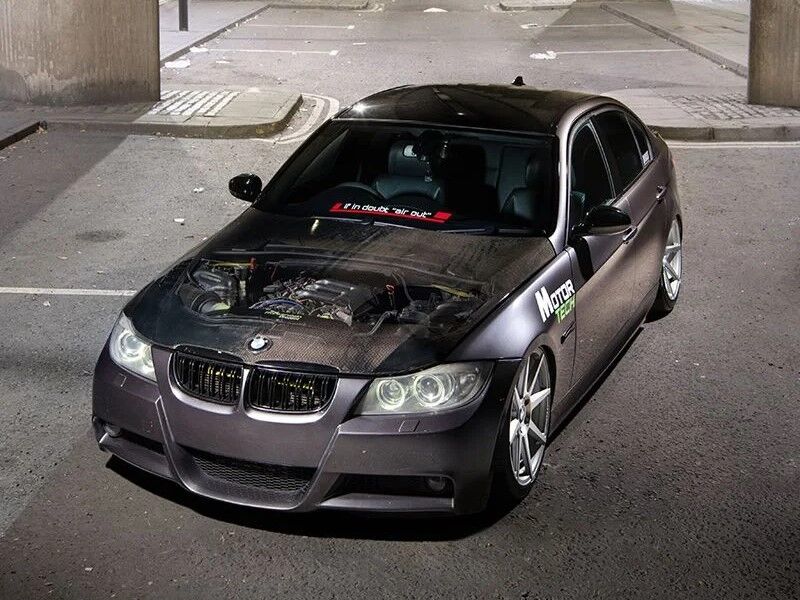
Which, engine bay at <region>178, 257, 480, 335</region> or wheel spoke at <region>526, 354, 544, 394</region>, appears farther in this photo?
wheel spoke at <region>526, 354, 544, 394</region>

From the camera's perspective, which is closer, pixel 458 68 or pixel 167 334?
pixel 167 334

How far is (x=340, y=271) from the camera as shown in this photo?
18.7ft

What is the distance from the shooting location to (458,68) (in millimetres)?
20391

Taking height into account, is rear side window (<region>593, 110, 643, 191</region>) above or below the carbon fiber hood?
above

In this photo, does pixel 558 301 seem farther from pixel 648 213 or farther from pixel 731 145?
pixel 731 145

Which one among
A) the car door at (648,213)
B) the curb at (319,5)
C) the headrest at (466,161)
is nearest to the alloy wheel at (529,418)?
the headrest at (466,161)

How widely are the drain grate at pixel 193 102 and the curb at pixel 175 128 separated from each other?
59 centimetres

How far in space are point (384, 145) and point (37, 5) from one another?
926 cm

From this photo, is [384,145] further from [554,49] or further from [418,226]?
[554,49]

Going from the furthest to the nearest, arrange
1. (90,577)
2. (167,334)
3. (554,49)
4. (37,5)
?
(554,49)
(37,5)
(167,334)
(90,577)

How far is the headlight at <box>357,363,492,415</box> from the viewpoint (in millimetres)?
4859

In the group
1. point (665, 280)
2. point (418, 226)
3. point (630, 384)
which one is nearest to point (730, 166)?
point (665, 280)

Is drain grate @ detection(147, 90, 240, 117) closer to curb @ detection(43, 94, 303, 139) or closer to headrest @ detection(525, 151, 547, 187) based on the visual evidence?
curb @ detection(43, 94, 303, 139)

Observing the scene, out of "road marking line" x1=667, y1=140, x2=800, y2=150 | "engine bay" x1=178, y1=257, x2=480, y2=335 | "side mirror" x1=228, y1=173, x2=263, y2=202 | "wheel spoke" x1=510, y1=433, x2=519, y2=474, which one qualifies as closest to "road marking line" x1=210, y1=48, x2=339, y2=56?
"road marking line" x1=667, y1=140, x2=800, y2=150
